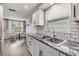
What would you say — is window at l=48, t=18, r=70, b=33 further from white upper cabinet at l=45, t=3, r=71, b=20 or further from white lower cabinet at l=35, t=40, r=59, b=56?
white lower cabinet at l=35, t=40, r=59, b=56

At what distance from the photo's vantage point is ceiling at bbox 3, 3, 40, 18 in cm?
145

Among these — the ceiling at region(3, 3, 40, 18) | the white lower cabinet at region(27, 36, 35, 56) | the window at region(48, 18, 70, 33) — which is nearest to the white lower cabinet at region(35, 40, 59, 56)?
the white lower cabinet at region(27, 36, 35, 56)

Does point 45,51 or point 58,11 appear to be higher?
point 58,11

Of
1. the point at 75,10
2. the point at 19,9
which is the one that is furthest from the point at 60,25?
the point at 19,9

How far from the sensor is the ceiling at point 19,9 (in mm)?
1451

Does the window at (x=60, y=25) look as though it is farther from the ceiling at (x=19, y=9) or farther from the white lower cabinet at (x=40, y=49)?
the ceiling at (x=19, y=9)

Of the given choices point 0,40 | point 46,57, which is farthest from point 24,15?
point 46,57

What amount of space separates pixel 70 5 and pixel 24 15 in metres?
0.79

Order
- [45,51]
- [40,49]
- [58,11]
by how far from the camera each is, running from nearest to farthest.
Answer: [45,51] < [40,49] < [58,11]

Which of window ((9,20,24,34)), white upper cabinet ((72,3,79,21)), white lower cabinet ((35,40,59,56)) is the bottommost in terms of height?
white lower cabinet ((35,40,59,56))

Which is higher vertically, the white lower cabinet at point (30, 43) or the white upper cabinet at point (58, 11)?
the white upper cabinet at point (58, 11)

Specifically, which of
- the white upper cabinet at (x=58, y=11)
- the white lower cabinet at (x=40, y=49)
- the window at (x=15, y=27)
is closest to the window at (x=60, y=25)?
the white upper cabinet at (x=58, y=11)

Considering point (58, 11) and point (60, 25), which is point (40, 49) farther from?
point (58, 11)

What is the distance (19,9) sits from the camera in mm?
1491
